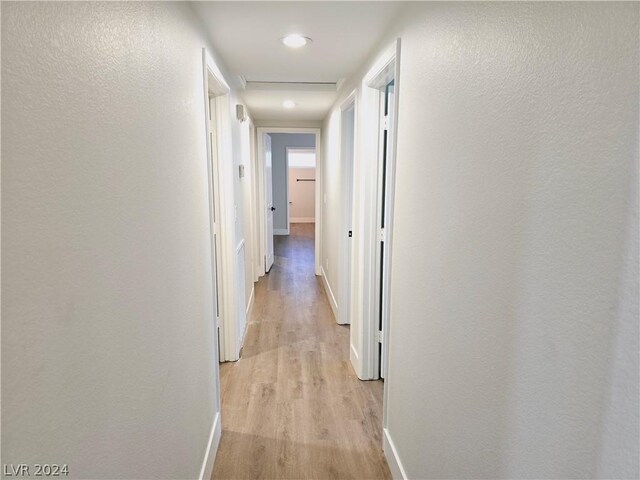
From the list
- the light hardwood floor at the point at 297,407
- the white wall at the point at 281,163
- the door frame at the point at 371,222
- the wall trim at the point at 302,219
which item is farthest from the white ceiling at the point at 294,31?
the wall trim at the point at 302,219

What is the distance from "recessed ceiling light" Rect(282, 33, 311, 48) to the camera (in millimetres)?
1970

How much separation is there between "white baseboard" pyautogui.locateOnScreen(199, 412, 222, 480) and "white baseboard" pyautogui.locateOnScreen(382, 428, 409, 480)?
878 millimetres

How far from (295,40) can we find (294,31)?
5.0 inches

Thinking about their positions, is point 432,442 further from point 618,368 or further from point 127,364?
point 127,364

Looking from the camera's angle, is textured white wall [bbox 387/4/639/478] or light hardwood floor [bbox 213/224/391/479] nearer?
textured white wall [bbox 387/4/639/478]

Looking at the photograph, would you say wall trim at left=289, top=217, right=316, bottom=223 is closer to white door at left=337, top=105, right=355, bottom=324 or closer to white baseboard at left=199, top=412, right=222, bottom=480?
white door at left=337, top=105, right=355, bottom=324

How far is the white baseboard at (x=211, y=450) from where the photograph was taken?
1.79 metres

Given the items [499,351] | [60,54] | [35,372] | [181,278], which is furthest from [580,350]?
[181,278]

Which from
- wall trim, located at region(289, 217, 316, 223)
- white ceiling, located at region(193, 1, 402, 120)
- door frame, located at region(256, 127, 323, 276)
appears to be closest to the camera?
white ceiling, located at region(193, 1, 402, 120)

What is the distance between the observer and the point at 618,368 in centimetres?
61

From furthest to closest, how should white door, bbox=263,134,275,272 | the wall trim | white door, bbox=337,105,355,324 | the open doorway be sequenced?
the wall trim < the open doorway < white door, bbox=263,134,275,272 < white door, bbox=337,105,355,324

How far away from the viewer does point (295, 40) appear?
2.03m

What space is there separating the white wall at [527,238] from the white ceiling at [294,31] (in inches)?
15.1

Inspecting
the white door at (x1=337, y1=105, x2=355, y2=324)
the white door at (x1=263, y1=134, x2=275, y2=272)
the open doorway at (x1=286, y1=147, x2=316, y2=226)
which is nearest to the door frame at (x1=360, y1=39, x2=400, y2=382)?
the white door at (x1=337, y1=105, x2=355, y2=324)
